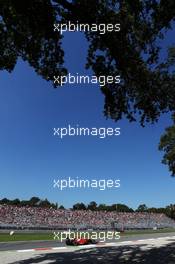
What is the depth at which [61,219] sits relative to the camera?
2753 inches

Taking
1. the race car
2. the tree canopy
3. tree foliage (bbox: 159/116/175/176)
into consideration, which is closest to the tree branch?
the tree canopy

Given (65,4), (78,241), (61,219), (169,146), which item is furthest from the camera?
(61,219)

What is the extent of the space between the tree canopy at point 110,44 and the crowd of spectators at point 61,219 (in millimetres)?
43065

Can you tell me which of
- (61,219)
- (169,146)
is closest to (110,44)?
(169,146)

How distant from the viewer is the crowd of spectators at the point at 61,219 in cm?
6194

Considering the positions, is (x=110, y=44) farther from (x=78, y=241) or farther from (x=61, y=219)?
(x=61, y=219)

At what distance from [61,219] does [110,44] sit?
187 ft

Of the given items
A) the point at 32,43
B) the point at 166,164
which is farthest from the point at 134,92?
the point at 166,164

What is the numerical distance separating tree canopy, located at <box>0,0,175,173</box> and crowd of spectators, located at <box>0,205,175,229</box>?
141 ft

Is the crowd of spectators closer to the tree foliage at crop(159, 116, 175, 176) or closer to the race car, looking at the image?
the tree foliage at crop(159, 116, 175, 176)

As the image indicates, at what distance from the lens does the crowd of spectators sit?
203ft

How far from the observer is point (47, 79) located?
17.4 m

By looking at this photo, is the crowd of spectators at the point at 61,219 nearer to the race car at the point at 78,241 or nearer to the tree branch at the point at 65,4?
the race car at the point at 78,241

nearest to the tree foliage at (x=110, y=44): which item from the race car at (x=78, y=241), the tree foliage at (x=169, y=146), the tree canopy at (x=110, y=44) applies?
the tree canopy at (x=110, y=44)
